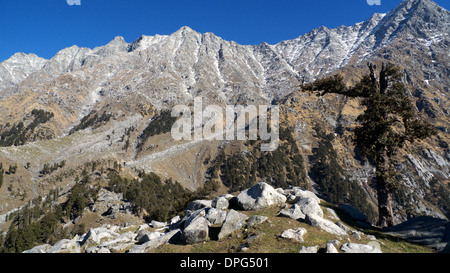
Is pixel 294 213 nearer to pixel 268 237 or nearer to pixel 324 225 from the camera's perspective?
pixel 324 225

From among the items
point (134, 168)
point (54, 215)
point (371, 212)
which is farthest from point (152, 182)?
point (371, 212)

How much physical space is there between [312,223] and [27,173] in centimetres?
19158

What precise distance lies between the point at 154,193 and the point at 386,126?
118373mm

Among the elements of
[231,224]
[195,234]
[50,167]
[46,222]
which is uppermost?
[50,167]

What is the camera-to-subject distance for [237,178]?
594 ft

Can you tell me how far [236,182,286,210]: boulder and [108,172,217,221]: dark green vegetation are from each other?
46.7m

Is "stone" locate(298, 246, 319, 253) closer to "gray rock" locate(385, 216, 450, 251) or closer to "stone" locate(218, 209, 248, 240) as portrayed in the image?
"stone" locate(218, 209, 248, 240)

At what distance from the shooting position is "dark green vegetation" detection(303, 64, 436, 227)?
20125 mm

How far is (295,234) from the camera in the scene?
14.0 m

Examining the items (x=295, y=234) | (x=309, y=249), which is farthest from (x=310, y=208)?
(x=309, y=249)

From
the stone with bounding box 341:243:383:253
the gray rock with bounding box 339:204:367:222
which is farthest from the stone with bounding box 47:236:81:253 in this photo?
the gray rock with bounding box 339:204:367:222

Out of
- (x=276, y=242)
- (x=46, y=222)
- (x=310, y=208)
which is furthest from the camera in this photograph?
(x=46, y=222)

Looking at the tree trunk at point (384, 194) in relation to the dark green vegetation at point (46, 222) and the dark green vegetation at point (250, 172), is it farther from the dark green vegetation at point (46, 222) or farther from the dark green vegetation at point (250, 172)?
the dark green vegetation at point (250, 172)
